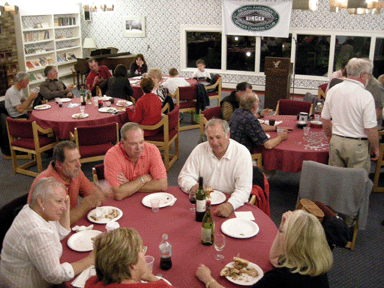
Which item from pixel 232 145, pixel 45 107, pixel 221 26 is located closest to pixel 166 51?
pixel 221 26

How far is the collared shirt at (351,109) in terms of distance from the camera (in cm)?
412

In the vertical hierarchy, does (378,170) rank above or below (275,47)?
below

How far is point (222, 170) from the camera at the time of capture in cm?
345

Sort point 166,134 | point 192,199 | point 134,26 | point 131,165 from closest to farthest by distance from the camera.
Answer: point 192,199 < point 131,165 < point 166,134 < point 134,26

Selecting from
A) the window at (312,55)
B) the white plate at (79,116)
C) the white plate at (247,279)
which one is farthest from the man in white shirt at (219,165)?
the window at (312,55)

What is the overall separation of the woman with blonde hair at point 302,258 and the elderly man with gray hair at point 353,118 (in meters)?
2.42

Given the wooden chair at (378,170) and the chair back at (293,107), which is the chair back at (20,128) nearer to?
the chair back at (293,107)

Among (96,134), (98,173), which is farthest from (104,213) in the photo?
(96,134)

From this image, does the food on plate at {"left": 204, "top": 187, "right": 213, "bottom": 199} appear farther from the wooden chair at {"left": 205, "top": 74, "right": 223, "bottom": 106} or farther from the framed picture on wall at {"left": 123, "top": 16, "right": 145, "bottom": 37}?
the framed picture on wall at {"left": 123, "top": 16, "right": 145, "bottom": 37}

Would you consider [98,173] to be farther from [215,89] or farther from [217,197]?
[215,89]

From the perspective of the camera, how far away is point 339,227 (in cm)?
277

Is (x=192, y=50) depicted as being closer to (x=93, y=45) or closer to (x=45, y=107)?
(x=93, y=45)

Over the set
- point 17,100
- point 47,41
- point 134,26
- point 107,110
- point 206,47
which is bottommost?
point 107,110

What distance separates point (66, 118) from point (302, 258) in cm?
470
